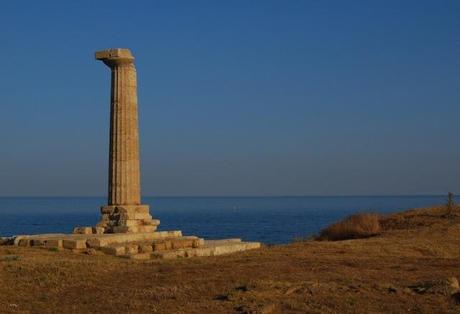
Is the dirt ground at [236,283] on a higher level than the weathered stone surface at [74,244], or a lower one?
lower

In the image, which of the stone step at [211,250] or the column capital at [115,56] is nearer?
the stone step at [211,250]

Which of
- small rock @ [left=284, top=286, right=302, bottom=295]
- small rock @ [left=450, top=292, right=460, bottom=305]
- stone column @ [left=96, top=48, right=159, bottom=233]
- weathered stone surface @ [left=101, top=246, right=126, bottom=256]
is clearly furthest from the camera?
stone column @ [left=96, top=48, right=159, bottom=233]

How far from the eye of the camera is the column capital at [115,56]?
934 inches

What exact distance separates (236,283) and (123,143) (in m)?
11.7

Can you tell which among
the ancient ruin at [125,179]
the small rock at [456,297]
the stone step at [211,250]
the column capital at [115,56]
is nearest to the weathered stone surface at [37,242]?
the ancient ruin at [125,179]

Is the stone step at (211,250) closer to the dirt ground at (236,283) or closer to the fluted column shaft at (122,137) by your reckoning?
the dirt ground at (236,283)

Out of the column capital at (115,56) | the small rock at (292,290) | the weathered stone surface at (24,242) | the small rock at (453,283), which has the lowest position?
the small rock at (292,290)

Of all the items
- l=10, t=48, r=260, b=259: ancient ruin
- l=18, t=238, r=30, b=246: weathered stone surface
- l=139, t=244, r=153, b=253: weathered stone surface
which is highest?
l=10, t=48, r=260, b=259: ancient ruin

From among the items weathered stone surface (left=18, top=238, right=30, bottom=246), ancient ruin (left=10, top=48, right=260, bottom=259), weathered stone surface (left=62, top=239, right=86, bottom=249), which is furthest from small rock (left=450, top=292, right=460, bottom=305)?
weathered stone surface (left=18, top=238, right=30, bottom=246)

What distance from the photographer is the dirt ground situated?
454 inches

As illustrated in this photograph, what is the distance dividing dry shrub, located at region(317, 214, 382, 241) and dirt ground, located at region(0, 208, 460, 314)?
24.3 ft

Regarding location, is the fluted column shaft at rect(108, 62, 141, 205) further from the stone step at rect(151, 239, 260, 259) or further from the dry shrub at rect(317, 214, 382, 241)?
the dry shrub at rect(317, 214, 382, 241)

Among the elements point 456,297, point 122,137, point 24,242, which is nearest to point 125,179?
point 122,137

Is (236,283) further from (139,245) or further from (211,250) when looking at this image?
(211,250)
